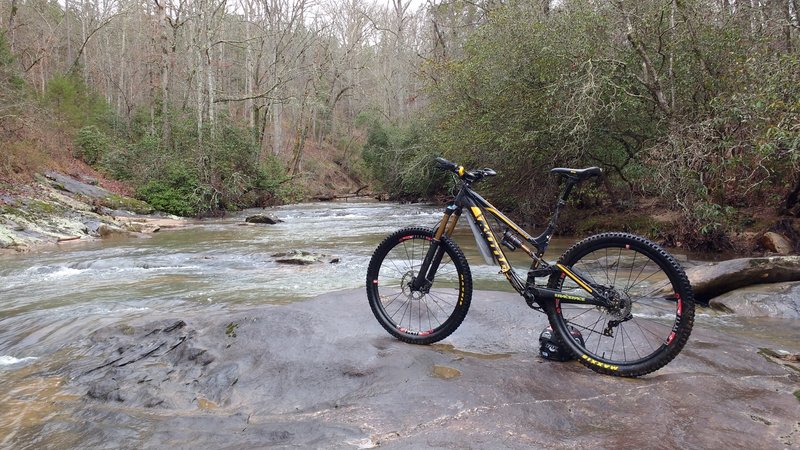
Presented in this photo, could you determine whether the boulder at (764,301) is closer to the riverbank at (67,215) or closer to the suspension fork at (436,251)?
the suspension fork at (436,251)

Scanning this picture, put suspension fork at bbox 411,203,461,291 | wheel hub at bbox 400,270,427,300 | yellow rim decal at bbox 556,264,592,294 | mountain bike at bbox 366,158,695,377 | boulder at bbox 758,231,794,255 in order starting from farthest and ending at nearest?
boulder at bbox 758,231,794,255, wheel hub at bbox 400,270,427,300, suspension fork at bbox 411,203,461,291, yellow rim decal at bbox 556,264,592,294, mountain bike at bbox 366,158,695,377

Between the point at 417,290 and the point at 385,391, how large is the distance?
119 cm

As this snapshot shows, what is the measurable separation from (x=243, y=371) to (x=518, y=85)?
11.5m

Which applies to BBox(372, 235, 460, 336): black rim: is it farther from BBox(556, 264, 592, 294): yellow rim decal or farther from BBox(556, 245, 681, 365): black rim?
BBox(556, 245, 681, 365): black rim

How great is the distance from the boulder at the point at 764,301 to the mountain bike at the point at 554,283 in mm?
2310

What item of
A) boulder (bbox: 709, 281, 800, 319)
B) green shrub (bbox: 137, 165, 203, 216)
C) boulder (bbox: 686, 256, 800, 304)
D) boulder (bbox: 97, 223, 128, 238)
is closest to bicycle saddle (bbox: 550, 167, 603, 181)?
boulder (bbox: 709, 281, 800, 319)

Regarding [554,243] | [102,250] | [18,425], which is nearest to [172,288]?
[18,425]

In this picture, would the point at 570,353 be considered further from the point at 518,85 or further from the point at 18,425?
the point at 518,85

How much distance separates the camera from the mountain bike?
320cm

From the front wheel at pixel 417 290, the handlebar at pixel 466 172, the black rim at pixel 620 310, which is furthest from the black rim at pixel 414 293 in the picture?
the black rim at pixel 620 310

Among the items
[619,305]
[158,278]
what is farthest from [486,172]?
[158,278]

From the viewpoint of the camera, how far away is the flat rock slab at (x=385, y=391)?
2.44 metres

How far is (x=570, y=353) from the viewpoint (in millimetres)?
3344

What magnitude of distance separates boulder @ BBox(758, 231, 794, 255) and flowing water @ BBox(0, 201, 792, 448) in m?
3.83
